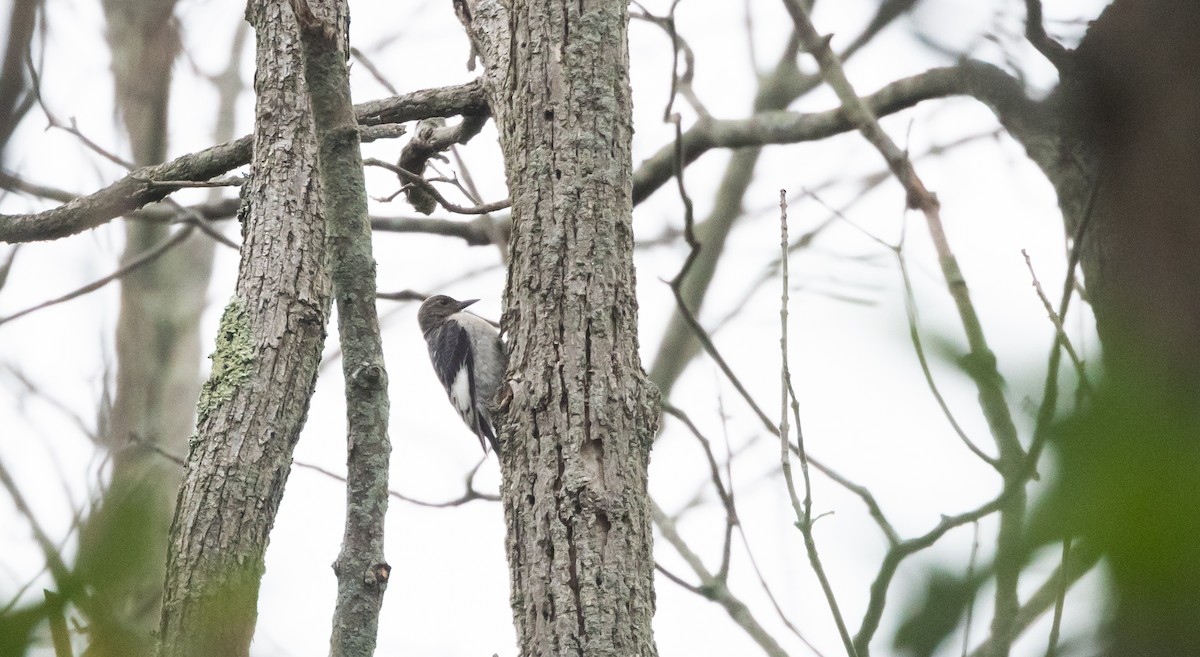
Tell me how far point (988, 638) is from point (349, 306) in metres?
2.33

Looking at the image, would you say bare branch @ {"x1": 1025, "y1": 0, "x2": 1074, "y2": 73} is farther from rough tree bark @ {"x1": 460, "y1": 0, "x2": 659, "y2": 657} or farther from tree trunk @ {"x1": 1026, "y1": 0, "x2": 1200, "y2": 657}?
rough tree bark @ {"x1": 460, "y1": 0, "x2": 659, "y2": 657}

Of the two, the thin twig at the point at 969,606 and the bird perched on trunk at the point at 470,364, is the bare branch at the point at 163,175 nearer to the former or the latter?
the bird perched on trunk at the point at 470,364

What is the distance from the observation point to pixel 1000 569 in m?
0.53

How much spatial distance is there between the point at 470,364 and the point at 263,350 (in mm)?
2325

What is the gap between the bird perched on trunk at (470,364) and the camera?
6160mm

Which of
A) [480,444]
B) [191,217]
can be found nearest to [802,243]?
[480,444]

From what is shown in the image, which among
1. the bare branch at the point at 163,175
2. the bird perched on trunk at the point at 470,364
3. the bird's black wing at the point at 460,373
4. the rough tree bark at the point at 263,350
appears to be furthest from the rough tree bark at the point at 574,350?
the bird's black wing at the point at 460,373

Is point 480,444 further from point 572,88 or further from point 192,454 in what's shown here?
point 572,88

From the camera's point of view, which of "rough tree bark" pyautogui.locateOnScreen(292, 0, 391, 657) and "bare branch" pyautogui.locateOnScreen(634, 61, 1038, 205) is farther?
"bare branch" pyautogui.locateOnScreen(634, 61, 1038, 205)

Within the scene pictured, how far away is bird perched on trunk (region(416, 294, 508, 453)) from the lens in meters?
6.16

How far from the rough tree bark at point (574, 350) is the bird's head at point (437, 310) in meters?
4.14

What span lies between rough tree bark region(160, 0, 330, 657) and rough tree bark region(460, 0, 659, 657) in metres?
1.25

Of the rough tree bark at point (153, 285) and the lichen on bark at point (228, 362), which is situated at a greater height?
the rough tree bark at point (153, 285)

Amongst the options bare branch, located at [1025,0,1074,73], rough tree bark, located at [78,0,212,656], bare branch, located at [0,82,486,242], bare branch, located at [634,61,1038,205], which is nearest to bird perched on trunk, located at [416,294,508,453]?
bare branch, located at [634,61,1038,205]
